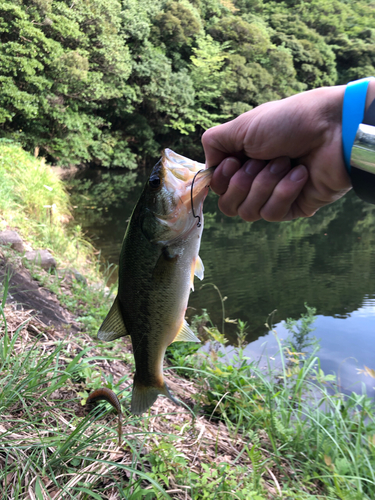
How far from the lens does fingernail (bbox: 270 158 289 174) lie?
1695 millimetres

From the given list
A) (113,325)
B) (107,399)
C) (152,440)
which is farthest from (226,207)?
(152,440)

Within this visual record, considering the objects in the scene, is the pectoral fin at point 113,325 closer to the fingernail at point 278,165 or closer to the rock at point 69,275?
the fingernail at point 278,165

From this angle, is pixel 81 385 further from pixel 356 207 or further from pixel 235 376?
pixel 356 207

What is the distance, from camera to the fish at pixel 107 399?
1601 millimetres

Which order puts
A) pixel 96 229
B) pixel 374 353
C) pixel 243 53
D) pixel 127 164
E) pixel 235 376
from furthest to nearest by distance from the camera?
pixel 243 53
pixel 127 164
pixel 96 229
pixel 374 353
pixel 235 376

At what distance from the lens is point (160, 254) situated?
53.4 inches

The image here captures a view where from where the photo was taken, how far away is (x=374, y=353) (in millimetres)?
5176

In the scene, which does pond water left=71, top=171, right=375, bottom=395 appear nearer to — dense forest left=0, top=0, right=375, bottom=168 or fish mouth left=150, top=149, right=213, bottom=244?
fish mouth left=150, top=149, right=213, bottom=244

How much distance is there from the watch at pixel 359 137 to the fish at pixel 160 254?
61 centimetres

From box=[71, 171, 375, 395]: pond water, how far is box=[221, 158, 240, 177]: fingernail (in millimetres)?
2912

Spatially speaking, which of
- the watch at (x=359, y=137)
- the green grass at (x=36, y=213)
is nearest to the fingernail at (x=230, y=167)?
the watch at (x=359, y=137)

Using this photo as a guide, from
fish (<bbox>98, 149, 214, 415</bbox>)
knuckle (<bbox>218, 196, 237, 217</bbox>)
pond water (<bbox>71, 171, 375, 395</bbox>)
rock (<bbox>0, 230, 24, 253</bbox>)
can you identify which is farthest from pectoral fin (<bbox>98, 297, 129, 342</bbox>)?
pond water (<bbox>71, 171, 375, 395</bbox>)

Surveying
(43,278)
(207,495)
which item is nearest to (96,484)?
(207,495)

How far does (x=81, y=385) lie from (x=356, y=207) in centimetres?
1828
